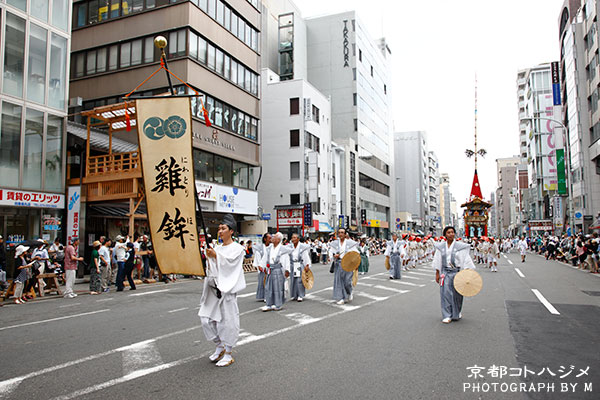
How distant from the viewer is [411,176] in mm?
101625

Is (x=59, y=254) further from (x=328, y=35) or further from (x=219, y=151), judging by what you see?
Answer: (x=328, y=35)

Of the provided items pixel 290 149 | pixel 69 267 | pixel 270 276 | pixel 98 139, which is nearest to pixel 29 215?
pixel 98 139

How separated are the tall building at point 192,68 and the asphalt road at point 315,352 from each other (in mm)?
16012

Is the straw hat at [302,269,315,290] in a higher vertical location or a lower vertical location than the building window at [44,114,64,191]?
lower

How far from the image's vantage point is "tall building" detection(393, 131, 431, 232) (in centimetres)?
10044

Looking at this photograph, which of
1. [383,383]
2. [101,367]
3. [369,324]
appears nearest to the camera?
[383,383]

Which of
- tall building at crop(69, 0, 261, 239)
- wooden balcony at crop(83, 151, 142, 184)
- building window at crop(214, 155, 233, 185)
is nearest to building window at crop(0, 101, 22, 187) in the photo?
wooden balcony at crop(83, 151, 142, 184)

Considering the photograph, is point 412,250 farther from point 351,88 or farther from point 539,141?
point 539,141

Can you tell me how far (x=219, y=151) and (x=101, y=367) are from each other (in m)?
23.2

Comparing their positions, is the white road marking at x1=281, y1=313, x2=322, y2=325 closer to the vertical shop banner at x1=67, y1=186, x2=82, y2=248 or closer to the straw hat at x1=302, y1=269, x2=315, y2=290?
the straw hat at x1=302, y1=269, x2=315, y2=290

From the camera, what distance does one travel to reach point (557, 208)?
46656 millimetres

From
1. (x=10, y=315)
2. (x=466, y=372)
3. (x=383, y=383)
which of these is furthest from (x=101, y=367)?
(x=10, y=315)

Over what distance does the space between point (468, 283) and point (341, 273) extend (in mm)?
3565

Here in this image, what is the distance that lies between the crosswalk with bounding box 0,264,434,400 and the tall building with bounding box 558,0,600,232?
121 ft
